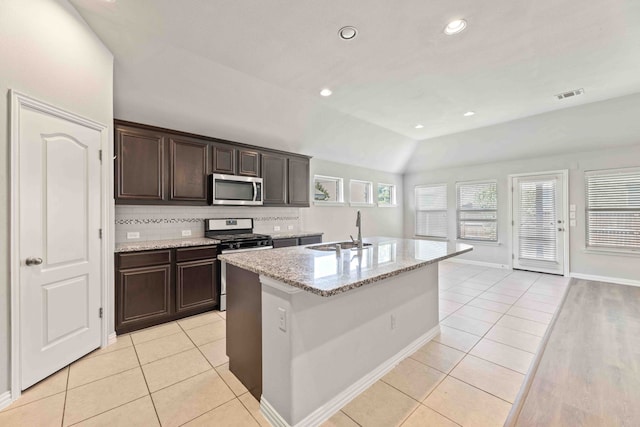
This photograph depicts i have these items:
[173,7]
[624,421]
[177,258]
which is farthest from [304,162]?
[624,421]

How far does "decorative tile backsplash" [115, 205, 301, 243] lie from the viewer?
3.41 meters

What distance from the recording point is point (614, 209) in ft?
15.7

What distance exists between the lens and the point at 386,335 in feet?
7.33

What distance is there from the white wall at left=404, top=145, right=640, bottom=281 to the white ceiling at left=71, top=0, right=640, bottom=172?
4.66 feet

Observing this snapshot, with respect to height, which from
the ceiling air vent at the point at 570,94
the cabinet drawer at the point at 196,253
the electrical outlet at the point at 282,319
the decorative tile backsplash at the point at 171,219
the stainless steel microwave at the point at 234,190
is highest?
the ceiling air vent at the point at 570,94

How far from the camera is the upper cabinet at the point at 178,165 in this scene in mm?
3150

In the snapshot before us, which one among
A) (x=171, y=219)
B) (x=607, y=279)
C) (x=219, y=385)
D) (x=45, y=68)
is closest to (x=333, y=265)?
(x=219, y=385)

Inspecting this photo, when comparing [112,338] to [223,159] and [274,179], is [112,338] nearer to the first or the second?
[223,159]

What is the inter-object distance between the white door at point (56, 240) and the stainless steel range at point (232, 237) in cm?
129

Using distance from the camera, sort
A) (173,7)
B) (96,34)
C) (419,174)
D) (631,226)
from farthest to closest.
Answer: (419,174), (631,226), (96,34), (173,7)

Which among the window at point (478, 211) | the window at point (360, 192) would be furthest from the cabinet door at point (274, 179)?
the window at point (478, 211)

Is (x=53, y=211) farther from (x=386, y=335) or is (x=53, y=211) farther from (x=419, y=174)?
(x=419, y=174)

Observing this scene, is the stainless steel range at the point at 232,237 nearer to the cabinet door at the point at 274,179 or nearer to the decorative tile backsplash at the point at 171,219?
the decorative tile backsplash at the point at 171,219

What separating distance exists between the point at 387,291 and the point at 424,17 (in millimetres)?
2336
